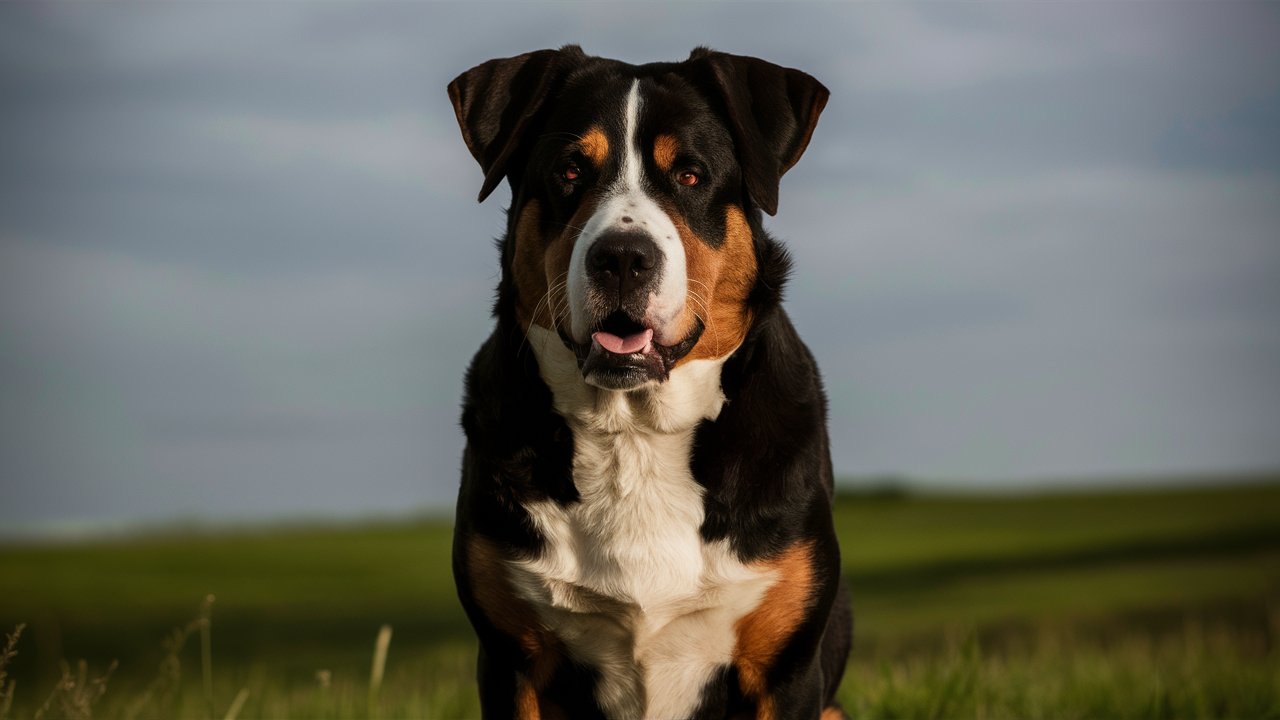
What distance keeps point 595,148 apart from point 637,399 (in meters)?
0.90

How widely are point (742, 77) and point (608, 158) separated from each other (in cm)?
75

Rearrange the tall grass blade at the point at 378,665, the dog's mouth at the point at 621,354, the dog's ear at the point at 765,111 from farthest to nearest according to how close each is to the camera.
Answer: the tall grass blade at the point at 378,665
the dog's ear at the point at 765,111
the dog's mouth at the point at 621,354

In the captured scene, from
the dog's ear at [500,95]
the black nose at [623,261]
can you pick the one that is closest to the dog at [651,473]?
the dog's ear at [500,95]

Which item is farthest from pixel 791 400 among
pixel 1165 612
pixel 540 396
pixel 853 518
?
pixel 853 518

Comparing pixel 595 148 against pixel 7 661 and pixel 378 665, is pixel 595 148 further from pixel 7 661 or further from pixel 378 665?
pixel 378 665

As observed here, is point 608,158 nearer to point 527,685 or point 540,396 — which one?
point 540,396

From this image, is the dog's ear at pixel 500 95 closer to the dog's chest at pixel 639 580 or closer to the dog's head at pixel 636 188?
the dog's head at pixel 636 188

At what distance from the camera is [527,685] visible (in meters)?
4.25

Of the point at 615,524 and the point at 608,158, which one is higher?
the point at 608,158

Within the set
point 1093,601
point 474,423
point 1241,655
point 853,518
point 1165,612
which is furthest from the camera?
point 853,518

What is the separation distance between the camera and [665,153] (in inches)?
161

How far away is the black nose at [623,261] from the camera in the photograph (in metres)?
3.73

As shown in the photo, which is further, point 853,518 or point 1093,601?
point 853,518

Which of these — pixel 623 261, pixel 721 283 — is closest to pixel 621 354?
pixel 623 261
